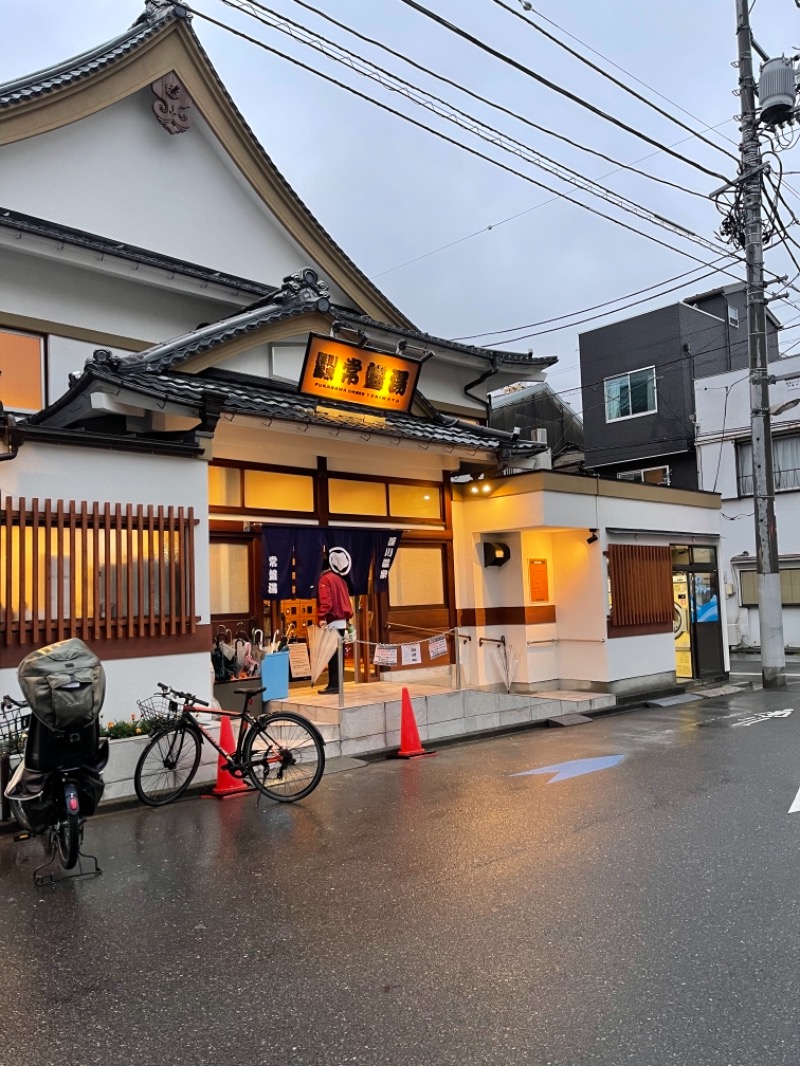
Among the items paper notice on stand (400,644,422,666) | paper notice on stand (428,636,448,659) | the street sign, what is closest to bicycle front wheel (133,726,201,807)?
the street sign

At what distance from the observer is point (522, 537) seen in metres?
14.6

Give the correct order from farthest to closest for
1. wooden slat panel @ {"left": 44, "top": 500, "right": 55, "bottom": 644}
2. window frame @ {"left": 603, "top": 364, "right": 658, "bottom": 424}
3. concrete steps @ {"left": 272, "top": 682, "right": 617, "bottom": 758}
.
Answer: window frame @ {"left": 603, "top": 364, "right": 658, "bottom": 424} → concrete steps @ {"left": 272, "top": 682, "right": 617, "bottom": 758} → wooden slat panel @ {"left": 44, "top": 500, "right": 55, "bottom": 644}

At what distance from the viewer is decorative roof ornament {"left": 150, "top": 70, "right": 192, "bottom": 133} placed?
12891 millimetres

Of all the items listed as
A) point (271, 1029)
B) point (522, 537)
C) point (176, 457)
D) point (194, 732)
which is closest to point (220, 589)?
point (176, 457)

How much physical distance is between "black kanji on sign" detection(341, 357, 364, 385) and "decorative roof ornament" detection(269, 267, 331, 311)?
2.97 ft

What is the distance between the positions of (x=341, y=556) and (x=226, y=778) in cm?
464

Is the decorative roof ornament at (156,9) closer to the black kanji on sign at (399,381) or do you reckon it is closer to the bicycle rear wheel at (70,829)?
the black kanji on sign at (399,381)

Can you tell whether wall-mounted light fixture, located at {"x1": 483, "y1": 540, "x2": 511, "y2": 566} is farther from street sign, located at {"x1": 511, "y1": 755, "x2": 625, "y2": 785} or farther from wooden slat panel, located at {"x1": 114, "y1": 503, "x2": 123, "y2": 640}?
wooden slat panel, located at {"x1": 114, "y1": 503, "x2": 123, "y2": 640}

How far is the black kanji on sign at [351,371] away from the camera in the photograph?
1205 cm

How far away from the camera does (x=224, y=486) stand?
11.6 metres

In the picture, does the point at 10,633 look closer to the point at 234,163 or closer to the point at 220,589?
the point at 220,589

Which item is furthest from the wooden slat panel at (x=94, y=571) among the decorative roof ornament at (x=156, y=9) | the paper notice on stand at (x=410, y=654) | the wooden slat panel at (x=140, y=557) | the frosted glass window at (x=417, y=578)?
the decorative roof ornament at (x=156, y=9)

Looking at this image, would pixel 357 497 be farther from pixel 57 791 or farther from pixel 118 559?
pixel 57 791

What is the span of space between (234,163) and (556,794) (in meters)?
11.7
